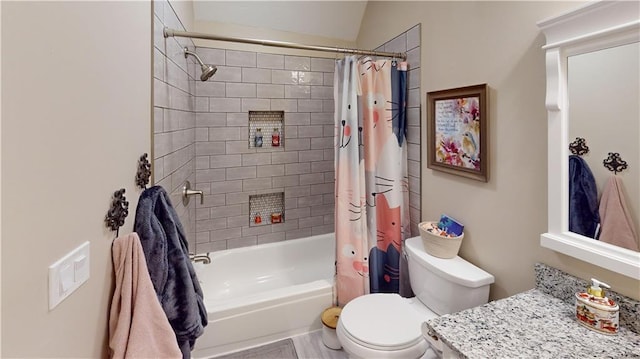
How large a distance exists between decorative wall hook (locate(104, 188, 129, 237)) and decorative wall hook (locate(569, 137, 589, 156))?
175cm

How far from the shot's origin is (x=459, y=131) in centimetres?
176

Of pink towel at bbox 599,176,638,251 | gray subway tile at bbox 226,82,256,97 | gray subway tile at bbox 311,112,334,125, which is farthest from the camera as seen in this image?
gray subway tile at bbox 311,112,334,125

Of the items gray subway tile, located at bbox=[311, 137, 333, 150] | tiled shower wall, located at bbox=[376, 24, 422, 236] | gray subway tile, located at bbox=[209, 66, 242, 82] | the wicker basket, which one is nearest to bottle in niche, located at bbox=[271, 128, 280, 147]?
gray subway tile, located at bbox=[311, 137, 333, 150]

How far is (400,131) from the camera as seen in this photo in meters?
2.19

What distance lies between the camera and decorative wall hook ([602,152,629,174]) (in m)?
1.05

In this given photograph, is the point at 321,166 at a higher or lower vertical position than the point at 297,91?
lower

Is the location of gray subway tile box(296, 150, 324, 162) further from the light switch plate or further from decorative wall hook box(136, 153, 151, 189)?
the light switch plate

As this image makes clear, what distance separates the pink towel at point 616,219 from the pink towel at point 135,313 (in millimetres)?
1613

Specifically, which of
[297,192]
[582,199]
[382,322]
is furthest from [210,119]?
[582,199]

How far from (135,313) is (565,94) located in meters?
1.79

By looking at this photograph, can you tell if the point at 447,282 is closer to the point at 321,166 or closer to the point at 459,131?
the point at 459,131

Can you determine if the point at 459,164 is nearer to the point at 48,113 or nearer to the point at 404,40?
the point at 404,40

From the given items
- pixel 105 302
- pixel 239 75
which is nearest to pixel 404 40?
pixel 239 75

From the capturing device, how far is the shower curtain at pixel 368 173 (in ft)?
6.86
